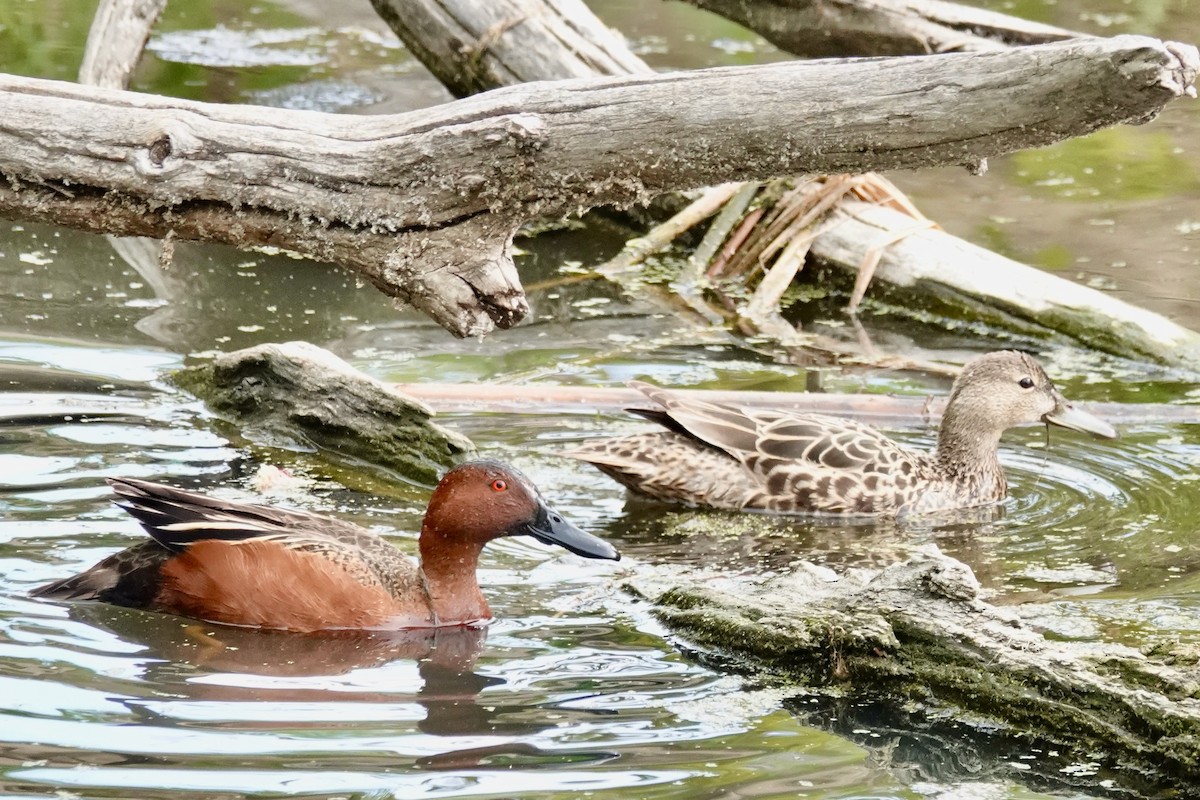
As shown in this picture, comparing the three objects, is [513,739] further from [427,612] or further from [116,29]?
[116,29]

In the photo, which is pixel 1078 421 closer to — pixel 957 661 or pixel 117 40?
pixel 957 661

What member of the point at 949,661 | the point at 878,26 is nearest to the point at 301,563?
the point at 949,661

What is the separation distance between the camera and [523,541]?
637 centimetres

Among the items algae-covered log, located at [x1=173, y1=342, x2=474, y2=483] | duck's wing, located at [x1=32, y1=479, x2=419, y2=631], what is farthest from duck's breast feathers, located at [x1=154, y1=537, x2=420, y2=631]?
algae-covered log, located at [x1=173, y1=342, x2=474, y2=483]

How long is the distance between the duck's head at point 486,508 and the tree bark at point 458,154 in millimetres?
697

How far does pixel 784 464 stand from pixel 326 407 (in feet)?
6.53

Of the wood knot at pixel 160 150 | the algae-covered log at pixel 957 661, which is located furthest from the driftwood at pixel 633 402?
the wood knot at pixel 160 150

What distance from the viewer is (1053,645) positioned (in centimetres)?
446

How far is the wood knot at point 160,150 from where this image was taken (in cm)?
492

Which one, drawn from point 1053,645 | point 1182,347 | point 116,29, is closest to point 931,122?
point 1053,645

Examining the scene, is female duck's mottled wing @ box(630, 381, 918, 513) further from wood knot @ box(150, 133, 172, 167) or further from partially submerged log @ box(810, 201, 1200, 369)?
wood knot @ box(150, 133, 172, 167)

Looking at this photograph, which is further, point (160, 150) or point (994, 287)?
point (994, 287)

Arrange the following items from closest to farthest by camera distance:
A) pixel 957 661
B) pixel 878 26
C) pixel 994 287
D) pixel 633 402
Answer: pixel 957 661 < pixel 633 402 < pixel 994 287 < pixel 878 26

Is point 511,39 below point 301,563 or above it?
above
